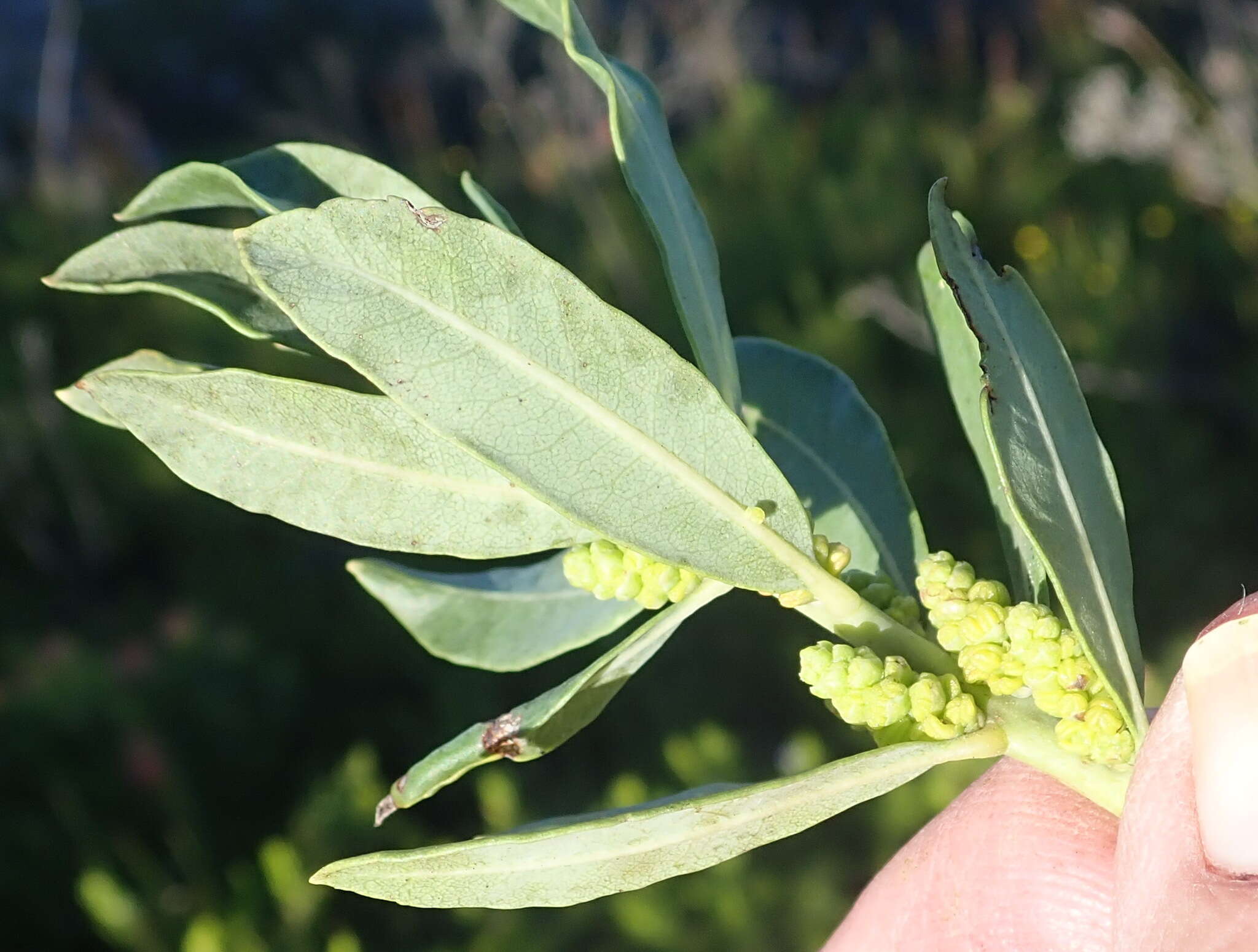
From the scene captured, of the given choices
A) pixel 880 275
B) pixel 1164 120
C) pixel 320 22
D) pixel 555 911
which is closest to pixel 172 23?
pixel 320 22

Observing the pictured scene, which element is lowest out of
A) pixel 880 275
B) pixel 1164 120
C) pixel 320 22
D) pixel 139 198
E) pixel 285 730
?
pixel 285 730

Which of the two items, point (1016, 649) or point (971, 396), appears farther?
point (971, 396)

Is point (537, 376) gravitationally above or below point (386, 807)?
above

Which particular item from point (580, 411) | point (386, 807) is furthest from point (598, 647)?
point (580, 411)

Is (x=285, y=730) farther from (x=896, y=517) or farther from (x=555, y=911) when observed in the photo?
(x=896, y=517)

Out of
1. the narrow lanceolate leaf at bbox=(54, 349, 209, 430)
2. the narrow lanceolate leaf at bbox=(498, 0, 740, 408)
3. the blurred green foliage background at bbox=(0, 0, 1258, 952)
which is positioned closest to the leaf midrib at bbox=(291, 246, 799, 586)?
the narrow lanceolate leaf at bbox=(498, 0, 740, 408)

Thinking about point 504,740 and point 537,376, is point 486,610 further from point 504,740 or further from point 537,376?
point 537,376

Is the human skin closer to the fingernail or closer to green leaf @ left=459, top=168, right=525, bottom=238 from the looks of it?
the fingernail
